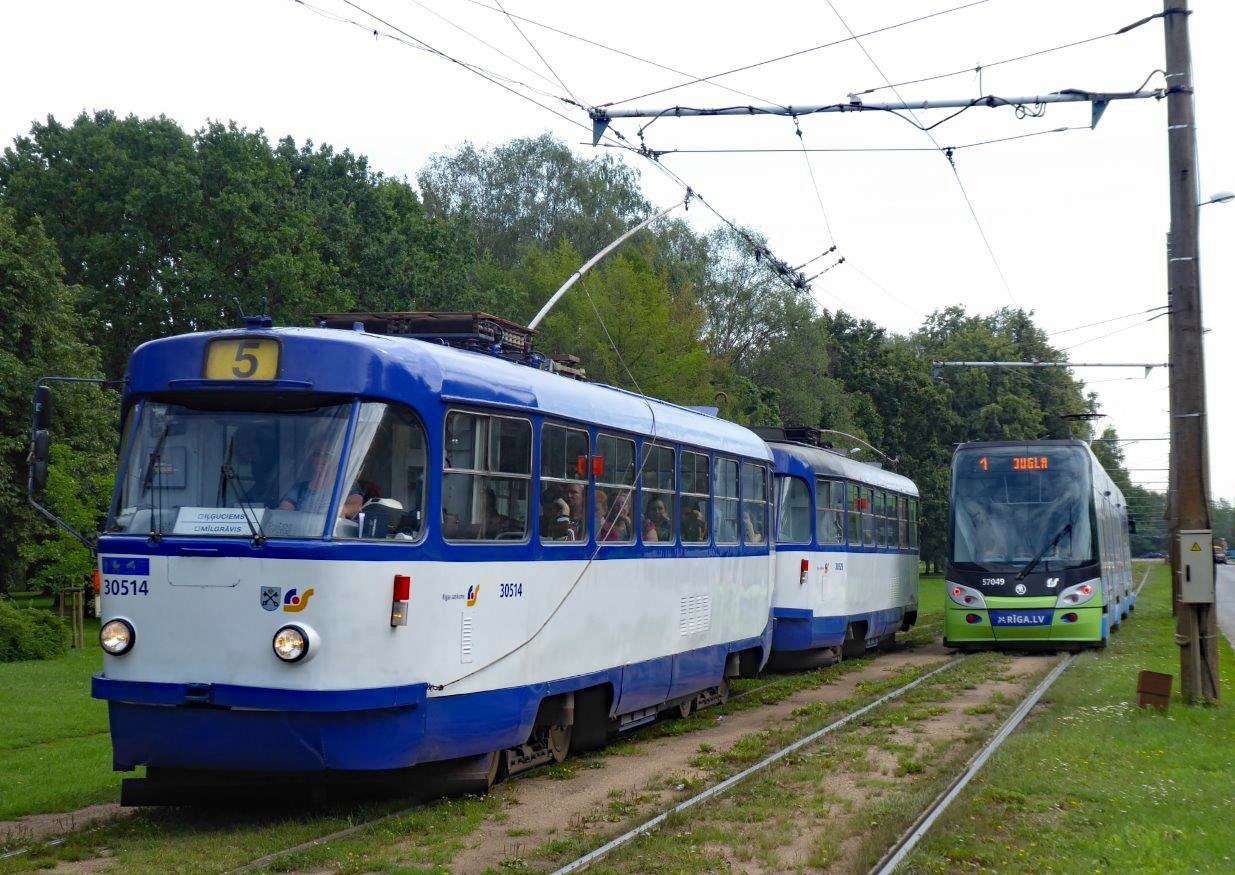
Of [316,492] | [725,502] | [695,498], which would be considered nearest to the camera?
[316,492]

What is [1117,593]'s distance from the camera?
30.6m

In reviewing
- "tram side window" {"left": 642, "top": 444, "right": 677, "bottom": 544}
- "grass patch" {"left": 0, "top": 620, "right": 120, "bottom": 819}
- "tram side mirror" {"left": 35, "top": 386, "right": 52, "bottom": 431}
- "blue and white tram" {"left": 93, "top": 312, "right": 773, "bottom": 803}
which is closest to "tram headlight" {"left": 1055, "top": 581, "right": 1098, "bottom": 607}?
"tram side window" {"left": 642, "top": 444, "right": 677, "bottom": 544}

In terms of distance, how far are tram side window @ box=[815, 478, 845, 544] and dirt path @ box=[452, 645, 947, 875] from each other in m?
5.87

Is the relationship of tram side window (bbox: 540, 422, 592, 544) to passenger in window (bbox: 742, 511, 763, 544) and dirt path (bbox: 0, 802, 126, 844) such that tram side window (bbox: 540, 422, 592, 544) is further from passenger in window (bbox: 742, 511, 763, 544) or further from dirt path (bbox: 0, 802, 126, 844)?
passenger in window (bbox: 742, 511, 763, 544)

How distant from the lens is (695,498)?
15.0 metres

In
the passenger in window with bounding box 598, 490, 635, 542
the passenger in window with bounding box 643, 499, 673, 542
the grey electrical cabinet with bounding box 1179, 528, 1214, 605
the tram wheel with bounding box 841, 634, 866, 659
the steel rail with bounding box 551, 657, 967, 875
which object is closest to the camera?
the steel rail with bounding box 551, 657, 967, 875

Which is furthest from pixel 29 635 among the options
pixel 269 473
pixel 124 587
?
pixel 269 473

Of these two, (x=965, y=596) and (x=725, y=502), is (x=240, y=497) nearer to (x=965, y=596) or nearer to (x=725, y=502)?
(x=725, y=502)

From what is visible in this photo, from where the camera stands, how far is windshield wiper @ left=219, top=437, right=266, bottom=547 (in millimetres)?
9070

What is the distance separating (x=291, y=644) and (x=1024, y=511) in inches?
703

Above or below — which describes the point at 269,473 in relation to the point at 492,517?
above

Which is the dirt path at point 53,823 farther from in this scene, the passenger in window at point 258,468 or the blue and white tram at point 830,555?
the blue and white tram at point 830,555

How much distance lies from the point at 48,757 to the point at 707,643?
20.5 ft


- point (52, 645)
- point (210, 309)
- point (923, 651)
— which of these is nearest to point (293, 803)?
point (52, 645)
